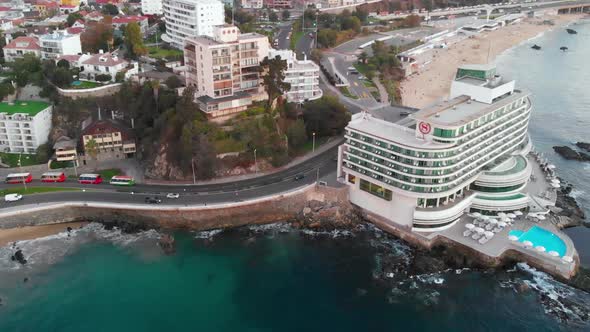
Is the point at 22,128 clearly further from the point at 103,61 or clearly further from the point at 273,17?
the point at 273,17

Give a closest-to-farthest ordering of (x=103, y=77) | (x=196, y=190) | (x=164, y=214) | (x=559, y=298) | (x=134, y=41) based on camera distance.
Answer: (x=559, y=298) < (x=164, y=214) < (x=196, y=190) < (x=103, y=77) < (x=134, y=41)

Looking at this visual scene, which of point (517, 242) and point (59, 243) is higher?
point (517, 242)

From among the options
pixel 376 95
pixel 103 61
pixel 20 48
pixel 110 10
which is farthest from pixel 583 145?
pixel 110 10

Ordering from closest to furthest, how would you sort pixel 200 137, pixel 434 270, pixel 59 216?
pixel 434 270 < pixel 59 216 < pixel 200 137

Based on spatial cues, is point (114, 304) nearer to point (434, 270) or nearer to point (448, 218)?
point (434, 270)

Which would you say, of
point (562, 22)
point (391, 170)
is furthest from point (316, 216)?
point (562, 22)

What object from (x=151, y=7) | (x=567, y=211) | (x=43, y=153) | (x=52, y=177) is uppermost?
(x=151, y=7)
